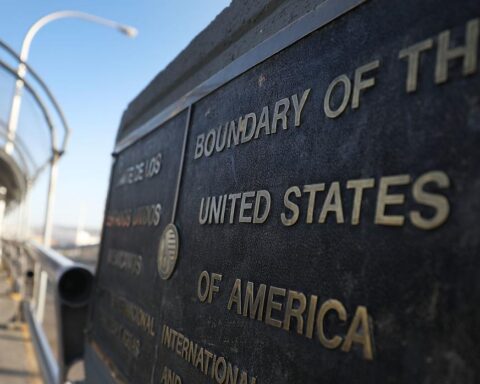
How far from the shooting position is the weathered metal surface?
97 cm

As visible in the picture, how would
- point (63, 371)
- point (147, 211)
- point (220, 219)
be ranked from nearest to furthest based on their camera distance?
point (220, 219) → point (147, 211) → point (63, 371)

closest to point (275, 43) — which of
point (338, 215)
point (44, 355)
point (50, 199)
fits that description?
point (338, 215)

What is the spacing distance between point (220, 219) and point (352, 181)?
0.79 meters

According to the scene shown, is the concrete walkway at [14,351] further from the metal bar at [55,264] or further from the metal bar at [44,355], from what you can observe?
the metal bar at [55,264]

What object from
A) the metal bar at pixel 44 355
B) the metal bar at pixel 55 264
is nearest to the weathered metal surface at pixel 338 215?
the metal bar at pixel 55 264

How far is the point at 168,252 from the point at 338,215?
130 centimetres

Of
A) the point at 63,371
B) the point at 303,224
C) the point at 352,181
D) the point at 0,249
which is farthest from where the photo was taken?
the point at 0,249

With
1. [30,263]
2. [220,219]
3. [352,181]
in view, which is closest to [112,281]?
[220,219]

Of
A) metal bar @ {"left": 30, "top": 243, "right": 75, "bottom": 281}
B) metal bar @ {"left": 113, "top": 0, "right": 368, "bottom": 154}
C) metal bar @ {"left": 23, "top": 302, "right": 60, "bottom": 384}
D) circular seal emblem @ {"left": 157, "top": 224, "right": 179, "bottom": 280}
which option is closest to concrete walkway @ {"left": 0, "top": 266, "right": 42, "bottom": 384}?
metal bar @ {"left": 23, "top": 302, "right": 60, "bottom": 384}

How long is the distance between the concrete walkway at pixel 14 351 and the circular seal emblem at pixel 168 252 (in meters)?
3.63

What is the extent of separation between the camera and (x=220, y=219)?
192cm

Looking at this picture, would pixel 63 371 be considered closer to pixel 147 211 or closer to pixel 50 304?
pixel 147 211

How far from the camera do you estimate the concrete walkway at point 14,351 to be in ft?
17.1

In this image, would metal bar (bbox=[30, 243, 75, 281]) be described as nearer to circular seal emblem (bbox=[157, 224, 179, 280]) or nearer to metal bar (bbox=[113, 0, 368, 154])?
circular seal emblem (bbox=[157, 224, 179, 280])
